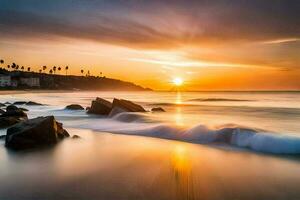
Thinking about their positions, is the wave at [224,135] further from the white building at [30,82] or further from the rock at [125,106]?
the white building at [30,82]

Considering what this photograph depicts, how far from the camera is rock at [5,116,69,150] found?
892 cm

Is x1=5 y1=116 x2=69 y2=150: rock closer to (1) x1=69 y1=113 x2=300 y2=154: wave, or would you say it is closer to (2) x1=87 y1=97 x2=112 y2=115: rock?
(1) x1=69 y1=113 x2=300 y2=154: wave

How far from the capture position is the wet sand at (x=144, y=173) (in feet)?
17.5

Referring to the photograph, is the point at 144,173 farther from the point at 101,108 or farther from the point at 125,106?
the point at 101,108

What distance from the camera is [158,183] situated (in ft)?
19.4

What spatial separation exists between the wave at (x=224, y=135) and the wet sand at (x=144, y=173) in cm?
82

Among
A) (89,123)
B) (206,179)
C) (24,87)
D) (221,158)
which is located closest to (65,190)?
(206,179)

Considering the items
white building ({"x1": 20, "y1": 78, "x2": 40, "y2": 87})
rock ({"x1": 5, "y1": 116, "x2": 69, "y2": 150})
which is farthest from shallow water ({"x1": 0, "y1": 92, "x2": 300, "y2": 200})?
white building ({"x1": 20, "y1": 78, "x2": 40, "y2": 87})

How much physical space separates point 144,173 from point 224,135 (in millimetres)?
4665

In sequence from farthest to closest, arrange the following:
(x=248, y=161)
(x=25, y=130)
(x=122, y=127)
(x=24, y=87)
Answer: (x=24, y=87)
(x=122, y=127)
(x=25, y=130)
(x=248, y=161)

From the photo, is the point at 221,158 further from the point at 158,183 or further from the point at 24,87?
the point at 24,87

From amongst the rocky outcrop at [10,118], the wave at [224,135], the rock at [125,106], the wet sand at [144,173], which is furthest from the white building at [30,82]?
the wet sand at [144,173]

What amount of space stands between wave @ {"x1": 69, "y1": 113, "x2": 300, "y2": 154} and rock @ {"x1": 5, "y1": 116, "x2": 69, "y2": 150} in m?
3.75

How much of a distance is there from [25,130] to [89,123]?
6.80m
